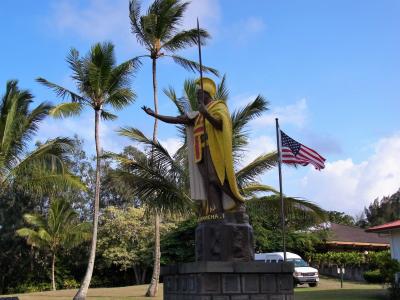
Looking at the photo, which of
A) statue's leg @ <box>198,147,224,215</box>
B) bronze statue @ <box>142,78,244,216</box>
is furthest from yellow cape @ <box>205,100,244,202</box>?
statue's leg @ <box>198,147,224,215</box>

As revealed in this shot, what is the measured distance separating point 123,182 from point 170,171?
1.47 metres

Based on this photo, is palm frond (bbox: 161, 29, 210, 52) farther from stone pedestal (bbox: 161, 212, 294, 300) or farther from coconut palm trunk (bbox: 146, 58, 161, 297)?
stone pedestal (bbox: 161, 212, 294, 300)

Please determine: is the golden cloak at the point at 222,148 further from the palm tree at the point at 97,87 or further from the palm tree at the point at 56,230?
the palm tree at the point at 56,230

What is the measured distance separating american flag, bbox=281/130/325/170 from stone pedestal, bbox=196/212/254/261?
5.73 metres

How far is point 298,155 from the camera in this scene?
14.4 metres

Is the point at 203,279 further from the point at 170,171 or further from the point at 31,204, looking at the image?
the point at 31,204

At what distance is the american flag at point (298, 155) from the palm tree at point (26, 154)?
867 cm

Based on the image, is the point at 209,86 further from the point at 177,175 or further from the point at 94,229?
the point at 94,229

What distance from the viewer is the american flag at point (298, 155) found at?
1421 cm

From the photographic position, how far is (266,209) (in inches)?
694

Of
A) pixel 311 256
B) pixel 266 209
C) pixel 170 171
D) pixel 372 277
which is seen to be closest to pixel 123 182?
pixel 170 171

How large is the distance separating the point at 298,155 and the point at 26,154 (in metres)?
10.5

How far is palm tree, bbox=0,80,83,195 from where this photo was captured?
19188 mm

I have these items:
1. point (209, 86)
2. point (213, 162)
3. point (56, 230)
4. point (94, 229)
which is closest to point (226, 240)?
point (213, 162)
